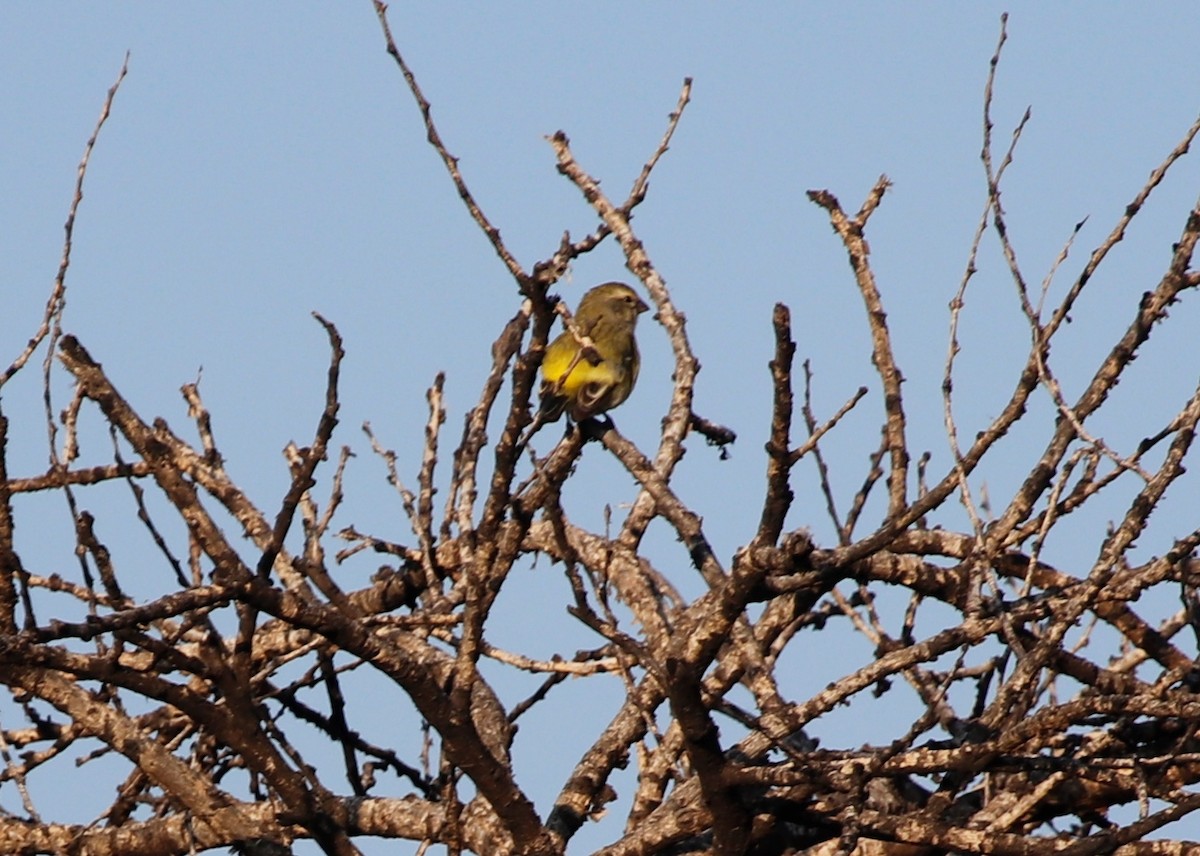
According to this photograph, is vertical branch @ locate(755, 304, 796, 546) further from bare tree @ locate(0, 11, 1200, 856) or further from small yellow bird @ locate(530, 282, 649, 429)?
small yellow bird @ locate(530, 282, 649, 429)

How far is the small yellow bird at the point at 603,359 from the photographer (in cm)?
734

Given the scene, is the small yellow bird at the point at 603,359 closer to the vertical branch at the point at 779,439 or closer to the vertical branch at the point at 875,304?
the vertical branch at the point at 875,304

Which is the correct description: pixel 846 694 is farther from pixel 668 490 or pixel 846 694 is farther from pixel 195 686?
pixel 195 686

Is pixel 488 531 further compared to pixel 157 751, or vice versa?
pixel 157 751

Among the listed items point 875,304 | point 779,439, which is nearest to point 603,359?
point 875,304

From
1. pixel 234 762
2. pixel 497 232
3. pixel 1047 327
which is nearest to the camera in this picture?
pixel 497 232

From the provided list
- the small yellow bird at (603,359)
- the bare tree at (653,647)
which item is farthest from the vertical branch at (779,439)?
the small yellow bird at (603,359)

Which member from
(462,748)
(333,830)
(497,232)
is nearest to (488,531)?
(462,748)

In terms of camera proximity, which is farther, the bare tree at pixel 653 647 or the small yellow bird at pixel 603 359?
the small yellow bird at pixel 603 359

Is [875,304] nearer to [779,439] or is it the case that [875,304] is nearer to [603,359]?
[603,359]

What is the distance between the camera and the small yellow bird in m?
7.34

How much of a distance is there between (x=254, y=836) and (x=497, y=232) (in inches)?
88.3

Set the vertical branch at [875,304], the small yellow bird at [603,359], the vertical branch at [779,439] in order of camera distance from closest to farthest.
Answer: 1. the vertical branch at [779,439]
2. the vertical branch at [875,304]
3. the small yellow bird at [603,359]

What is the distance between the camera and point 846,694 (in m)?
4.38
